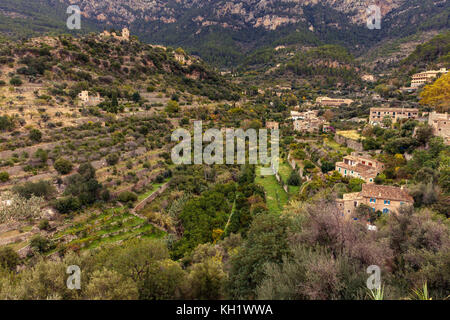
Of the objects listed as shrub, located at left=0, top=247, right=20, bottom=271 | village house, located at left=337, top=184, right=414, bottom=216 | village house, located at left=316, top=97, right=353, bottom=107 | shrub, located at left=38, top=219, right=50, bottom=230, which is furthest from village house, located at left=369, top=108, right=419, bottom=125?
shrub, located at left=0, top=247, right=20, bottom=271

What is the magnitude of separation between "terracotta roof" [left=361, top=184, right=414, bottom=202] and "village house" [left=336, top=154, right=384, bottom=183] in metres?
2.99

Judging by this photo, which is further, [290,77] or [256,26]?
[256,26]

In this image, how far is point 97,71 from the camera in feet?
127

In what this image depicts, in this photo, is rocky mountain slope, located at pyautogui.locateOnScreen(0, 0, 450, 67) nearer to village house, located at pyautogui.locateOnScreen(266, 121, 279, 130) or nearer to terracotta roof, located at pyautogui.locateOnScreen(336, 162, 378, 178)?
village house, located at pyautogui.locateOnScreen(266, 121, 279, 130)

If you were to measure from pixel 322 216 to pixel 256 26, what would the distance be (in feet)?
514

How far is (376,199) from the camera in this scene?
14578 mm

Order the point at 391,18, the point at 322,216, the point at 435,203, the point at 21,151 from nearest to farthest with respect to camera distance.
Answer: the point at 322,216 → the point at 435,203 → the point at 21,151 → the point at 391,18

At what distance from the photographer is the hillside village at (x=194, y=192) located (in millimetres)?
7789

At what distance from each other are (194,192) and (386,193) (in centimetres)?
1428

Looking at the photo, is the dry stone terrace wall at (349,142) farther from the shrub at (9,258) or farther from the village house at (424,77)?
the shrub at (9,258)

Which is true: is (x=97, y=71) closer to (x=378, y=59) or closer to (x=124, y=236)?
(x=124, y=236)

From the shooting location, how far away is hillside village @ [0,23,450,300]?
7789 millimetres

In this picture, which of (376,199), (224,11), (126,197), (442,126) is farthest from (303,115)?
(224,11)
